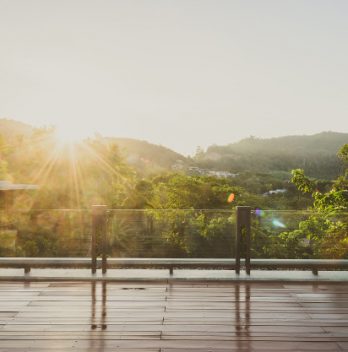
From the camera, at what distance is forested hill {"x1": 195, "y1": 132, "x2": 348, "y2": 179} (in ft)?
130

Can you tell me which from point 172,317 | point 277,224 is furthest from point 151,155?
point 172,317

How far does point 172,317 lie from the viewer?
14.6 feet

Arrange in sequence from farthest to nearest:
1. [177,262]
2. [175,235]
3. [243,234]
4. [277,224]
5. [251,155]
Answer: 1. [251,155]
2. [175,235]
3. [277,224]
4. [243,234]
5. [177,262]

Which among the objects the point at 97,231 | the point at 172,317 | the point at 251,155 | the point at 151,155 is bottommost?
the point at 172,317

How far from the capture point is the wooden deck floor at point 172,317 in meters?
3.79

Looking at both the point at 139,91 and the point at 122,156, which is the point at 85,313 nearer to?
the point at 139,91

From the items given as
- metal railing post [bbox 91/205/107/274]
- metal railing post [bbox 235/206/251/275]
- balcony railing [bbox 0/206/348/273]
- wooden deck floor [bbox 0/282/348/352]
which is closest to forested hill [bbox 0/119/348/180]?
balcony railing [bbox 0/206/348/273]

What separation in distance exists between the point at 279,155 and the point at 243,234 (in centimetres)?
3796

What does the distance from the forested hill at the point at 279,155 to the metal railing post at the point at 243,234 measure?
103 feet

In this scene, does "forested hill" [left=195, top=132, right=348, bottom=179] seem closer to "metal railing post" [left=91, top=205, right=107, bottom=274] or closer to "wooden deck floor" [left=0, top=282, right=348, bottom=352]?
"metal railing post" [left=91, top=205, right=107, bottom=274]

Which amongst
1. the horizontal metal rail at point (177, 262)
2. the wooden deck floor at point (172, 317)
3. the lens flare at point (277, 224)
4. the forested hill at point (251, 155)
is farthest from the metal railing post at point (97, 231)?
the forested hill at point (251, 155)

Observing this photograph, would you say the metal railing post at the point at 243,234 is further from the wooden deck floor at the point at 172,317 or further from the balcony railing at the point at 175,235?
the wooden deck floor at the point at 172,317

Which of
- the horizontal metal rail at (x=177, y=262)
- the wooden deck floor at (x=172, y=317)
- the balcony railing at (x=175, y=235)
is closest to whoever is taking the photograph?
the wooden deck floor at (x=172, y=317)

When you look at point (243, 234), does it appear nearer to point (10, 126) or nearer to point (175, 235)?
point (175, 235)
